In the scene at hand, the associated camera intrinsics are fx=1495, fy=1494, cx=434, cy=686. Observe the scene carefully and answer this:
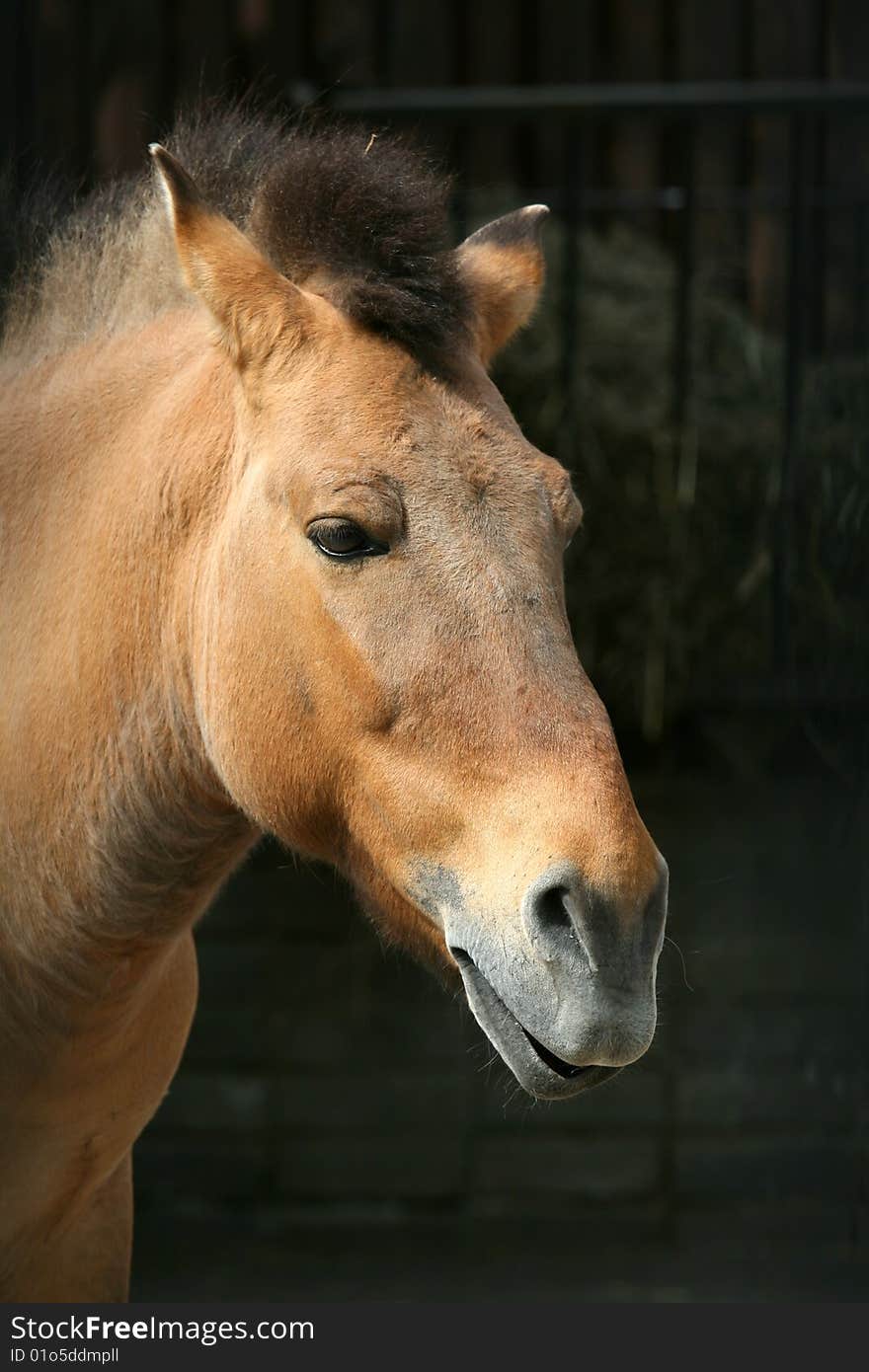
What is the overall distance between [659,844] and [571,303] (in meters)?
1.86

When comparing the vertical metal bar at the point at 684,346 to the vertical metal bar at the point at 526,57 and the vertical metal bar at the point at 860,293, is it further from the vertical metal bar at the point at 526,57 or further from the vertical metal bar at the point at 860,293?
the vertical metal bar at the point at 526,57

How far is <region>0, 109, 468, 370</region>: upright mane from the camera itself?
206 centimetres

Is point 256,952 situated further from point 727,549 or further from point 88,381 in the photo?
point 88,381

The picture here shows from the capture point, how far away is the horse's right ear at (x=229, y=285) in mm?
2020

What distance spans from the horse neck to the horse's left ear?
424 millimetres

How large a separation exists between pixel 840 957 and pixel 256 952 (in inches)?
79.6

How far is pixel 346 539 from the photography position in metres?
1.90

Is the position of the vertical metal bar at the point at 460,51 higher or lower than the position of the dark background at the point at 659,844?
higher

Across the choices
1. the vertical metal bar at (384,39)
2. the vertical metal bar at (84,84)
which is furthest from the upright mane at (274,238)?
the vertical metal bar at (384,39)

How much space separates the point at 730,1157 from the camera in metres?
4.95

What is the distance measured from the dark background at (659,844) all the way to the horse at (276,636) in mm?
2017

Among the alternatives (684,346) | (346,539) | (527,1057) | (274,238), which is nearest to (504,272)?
(274,238)

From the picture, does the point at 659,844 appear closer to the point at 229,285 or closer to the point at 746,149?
the point at 746,149

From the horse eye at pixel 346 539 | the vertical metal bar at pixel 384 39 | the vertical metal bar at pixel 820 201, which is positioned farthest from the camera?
the vertical metal bar at pixel 384 39
